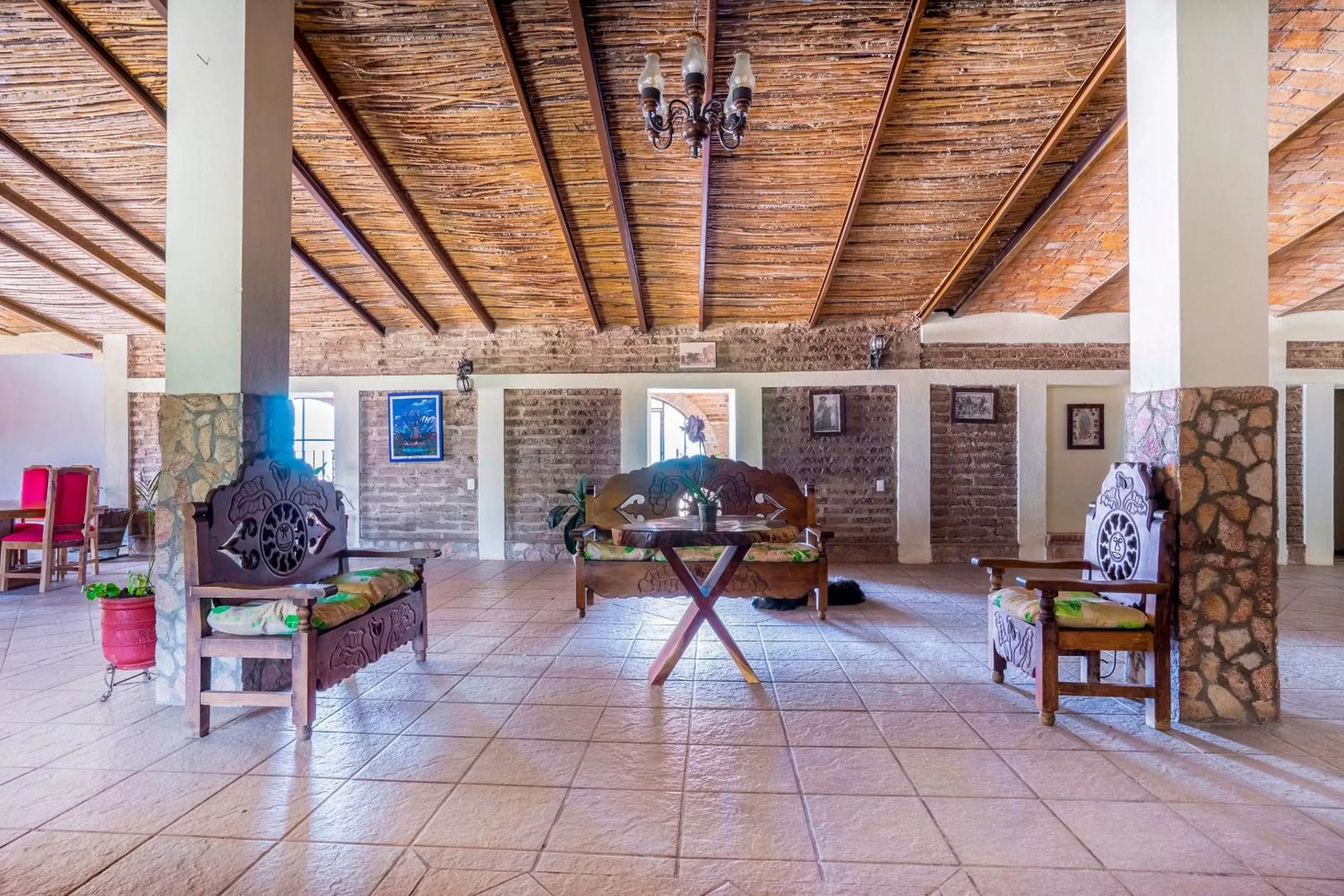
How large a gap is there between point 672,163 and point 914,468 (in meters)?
4.19

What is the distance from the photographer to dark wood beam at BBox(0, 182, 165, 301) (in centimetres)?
521

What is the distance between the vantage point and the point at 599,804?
86.1 inches

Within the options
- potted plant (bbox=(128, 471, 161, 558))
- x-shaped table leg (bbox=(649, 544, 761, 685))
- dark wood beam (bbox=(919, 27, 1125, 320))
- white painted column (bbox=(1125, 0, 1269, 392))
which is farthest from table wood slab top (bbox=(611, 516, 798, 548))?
potted plant (bbox=(128, 471, 161, 558))

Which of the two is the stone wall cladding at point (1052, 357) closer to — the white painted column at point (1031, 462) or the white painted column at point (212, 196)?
the white painted column at point (1031, 462)

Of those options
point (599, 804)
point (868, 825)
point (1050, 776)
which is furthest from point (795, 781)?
point (1050, 776)

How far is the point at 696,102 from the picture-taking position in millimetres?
3271

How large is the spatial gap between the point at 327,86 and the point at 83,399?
9.26 meters

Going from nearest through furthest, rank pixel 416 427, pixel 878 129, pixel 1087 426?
1. pixel 878 129
2. pixel 1087 426
3. pixel 416 427

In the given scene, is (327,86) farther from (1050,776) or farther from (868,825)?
(1050,776)

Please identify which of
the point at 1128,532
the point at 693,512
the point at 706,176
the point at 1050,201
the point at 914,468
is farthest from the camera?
the point at 914,468

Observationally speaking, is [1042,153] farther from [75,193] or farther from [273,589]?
[75,193]

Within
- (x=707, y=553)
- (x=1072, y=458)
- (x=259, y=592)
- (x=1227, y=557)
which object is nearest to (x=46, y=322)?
(x=259, y=592)

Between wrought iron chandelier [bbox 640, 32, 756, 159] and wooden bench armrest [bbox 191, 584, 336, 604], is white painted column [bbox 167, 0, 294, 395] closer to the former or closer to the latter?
wooden bench armrest [bbox 191, 584, 336, 604]

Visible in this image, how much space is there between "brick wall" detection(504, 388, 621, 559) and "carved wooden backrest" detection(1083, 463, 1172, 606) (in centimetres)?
489
